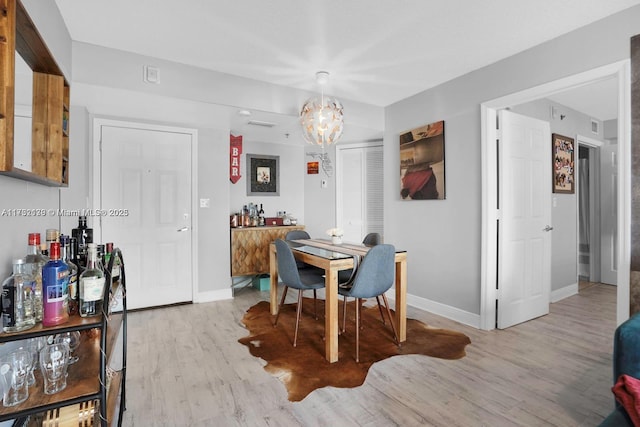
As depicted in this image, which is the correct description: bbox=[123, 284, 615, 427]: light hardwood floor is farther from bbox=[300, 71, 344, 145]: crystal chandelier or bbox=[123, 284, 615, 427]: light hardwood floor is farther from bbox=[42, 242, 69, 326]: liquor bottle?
bbox=[300, 71, 344, 145]: crystal chandelier

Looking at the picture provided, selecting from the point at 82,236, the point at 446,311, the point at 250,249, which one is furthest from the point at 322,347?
the point at 250,249

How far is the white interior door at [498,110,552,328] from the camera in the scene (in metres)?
3.03

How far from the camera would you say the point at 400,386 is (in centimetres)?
208

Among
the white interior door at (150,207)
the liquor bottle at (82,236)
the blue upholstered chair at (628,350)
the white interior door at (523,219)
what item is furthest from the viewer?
the white interior door at (150,207)

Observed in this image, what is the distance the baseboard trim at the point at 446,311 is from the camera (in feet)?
10.2

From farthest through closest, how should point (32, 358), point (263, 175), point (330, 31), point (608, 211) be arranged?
point (263, 175) → point (608, 211) → point (330, 31) → point (32, 358)

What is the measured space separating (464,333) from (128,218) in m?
3.70

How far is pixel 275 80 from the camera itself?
3279 mm

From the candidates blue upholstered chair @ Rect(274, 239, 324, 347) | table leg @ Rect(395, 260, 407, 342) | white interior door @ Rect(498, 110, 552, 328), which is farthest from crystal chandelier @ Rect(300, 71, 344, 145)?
white interior door @ Rect(498, 110, 552, 328)

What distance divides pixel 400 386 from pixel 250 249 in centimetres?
284

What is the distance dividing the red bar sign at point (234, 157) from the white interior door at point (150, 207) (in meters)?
0.64

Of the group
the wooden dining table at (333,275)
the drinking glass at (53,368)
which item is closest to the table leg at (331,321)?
the wooden dining table at (333,275)

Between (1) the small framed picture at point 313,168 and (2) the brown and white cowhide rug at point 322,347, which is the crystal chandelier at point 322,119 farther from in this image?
(1) the small framed picture at point 313,168

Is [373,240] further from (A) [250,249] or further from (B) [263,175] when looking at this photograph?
(B) [263,175]
